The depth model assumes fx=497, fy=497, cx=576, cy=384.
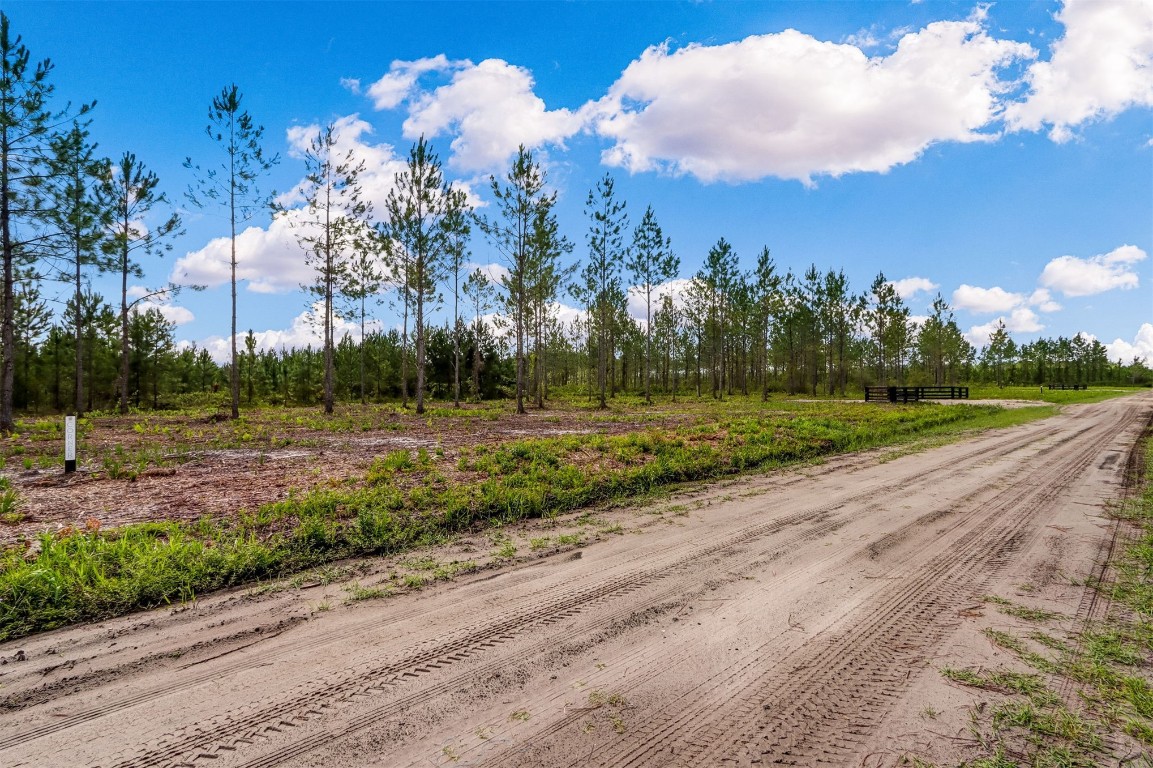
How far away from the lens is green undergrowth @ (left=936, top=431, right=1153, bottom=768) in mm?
2213

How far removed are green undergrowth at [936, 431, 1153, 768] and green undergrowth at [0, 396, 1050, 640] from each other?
460 cm

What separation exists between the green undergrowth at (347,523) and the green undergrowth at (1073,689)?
4.60m

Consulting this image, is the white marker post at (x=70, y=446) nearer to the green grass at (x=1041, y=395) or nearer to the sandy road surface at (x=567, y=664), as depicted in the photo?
the sandy road surface at (x=567, y=664)

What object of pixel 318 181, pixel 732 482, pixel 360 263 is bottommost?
pixel 732 482

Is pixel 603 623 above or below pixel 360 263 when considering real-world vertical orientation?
below

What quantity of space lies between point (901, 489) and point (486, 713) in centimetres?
773

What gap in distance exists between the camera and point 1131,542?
515 centimetres

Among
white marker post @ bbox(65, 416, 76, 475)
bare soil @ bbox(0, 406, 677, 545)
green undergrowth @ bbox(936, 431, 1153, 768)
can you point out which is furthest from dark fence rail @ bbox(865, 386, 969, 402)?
white marker post @ bbox(65, 416, 76, 475)

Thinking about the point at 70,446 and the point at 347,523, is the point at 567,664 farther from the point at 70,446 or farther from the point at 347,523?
the point at 70,446

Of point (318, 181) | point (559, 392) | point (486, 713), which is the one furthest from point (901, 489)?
point (559, 392)

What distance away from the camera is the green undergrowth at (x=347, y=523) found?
3.83 meters

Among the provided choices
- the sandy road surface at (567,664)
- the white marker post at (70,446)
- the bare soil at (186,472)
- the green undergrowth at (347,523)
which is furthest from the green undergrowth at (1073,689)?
the white marker post at (70,446)

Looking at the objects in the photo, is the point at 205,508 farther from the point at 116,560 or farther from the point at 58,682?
the point at 58,682

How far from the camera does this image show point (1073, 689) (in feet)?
8.71
